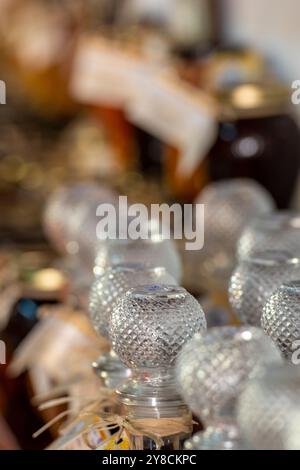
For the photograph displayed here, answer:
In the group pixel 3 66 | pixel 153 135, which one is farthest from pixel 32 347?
pixel 3 66

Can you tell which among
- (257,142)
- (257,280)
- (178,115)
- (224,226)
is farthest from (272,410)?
(178,115)

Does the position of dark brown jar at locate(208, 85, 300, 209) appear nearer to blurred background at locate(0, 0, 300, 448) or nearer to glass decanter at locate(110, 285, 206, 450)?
A: blurred background at locate(0, 0, 300, 448)

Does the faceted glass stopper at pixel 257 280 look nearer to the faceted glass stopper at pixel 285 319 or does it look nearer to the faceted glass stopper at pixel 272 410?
the faceted glass stopper at pixel 285 319

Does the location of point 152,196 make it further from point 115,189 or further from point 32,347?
point 32,347

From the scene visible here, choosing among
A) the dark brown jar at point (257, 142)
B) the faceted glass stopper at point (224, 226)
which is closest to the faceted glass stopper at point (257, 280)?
the faceted glass stopper at point (224, 226)

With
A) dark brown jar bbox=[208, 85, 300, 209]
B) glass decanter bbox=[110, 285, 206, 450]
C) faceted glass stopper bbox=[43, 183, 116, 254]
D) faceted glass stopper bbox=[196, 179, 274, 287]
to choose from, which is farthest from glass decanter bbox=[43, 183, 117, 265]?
glass decanter bbox=[110, 285, 206, 450]

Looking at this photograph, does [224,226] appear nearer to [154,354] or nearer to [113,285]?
[113,285]
